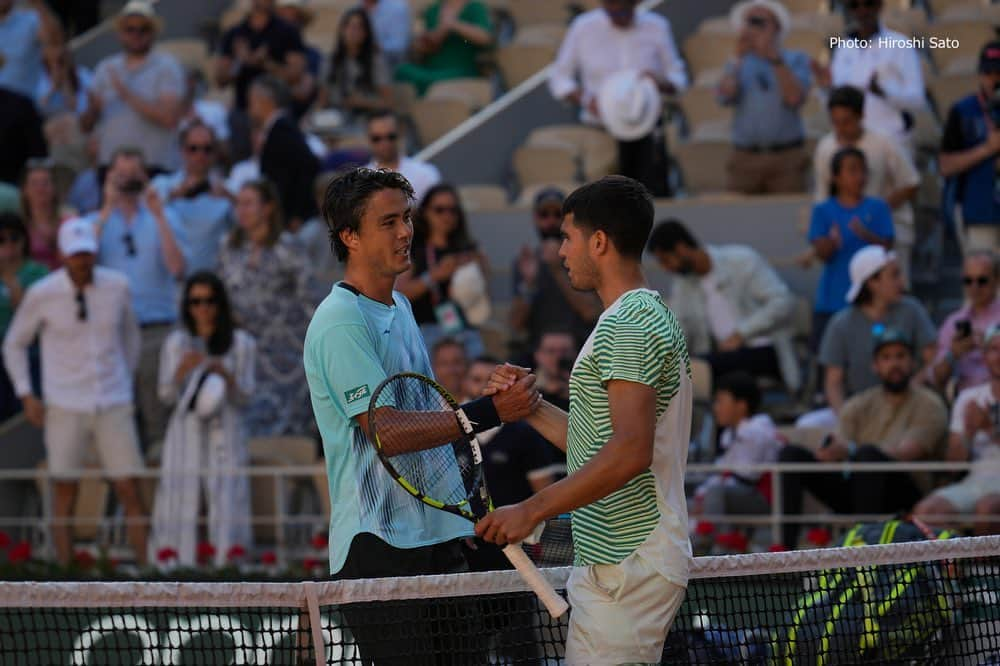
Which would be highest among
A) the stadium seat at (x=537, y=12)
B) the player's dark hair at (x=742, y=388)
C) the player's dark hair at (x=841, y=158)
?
the stadium seat at (x=537, y=12)

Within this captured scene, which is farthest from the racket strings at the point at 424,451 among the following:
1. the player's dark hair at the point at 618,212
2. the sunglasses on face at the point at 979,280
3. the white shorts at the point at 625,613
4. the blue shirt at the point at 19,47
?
the blue shirt at the point at 19,47

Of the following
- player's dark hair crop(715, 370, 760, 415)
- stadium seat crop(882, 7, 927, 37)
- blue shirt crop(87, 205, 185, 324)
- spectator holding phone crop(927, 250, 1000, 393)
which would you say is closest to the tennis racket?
player's dark hair crop(715, 370, 760, 415)

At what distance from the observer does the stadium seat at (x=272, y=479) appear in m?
11.0

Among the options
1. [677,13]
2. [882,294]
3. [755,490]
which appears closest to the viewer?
[755,490]

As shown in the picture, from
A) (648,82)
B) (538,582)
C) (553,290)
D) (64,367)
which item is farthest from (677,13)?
(538,582)

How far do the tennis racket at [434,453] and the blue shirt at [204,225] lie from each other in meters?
7.79

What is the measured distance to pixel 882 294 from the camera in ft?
33.9

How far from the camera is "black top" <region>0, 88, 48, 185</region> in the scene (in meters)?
13.6

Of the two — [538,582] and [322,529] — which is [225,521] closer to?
[322,529]

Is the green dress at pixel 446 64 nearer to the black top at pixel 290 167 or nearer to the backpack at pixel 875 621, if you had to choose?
the black top at pixel 290 167

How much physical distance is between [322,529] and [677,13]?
652 centimetres

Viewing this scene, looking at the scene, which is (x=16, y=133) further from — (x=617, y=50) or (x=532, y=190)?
(x=617, y=50)

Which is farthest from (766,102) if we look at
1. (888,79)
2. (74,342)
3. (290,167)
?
(74,342)

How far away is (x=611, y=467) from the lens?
13.4 ft
